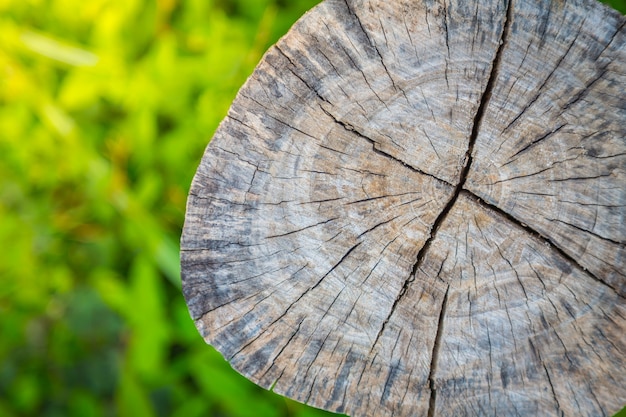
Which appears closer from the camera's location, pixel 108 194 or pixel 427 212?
pixel 427 212

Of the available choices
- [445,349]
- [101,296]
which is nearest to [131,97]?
[101,296]

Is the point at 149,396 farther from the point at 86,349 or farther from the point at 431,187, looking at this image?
the point at 431,187

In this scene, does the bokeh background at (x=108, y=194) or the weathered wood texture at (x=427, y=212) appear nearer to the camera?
the weathered wood texture at (x=427, y=212)

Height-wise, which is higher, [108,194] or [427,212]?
[427,212]
